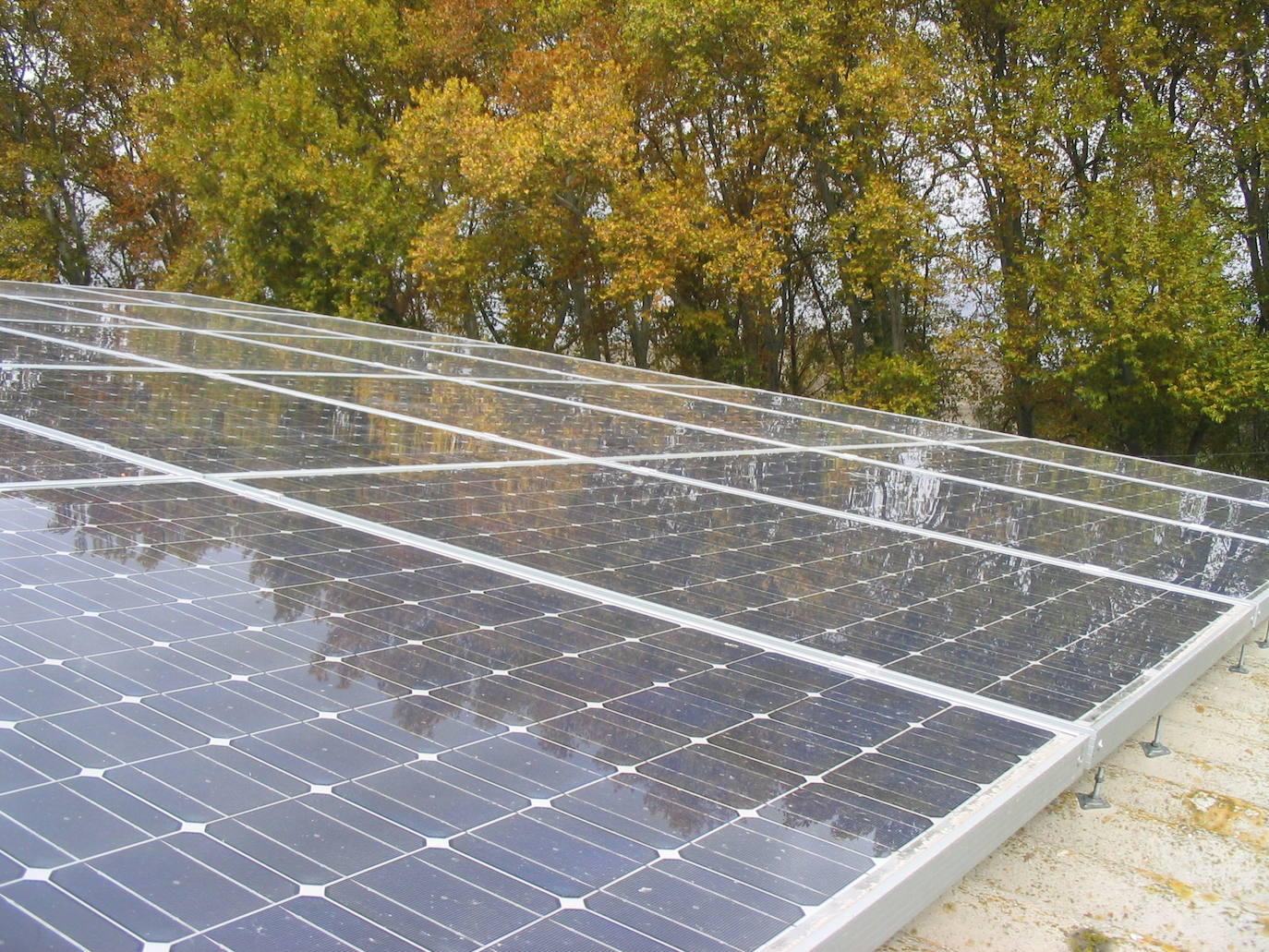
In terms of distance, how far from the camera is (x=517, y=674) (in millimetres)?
3869

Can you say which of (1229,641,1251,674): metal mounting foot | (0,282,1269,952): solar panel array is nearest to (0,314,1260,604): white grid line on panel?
(0,282,1269,952): solar panel array

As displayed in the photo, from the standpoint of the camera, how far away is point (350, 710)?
3.37 m

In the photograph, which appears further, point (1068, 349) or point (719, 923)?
point (1068, 349)

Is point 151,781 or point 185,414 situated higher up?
point 185,414

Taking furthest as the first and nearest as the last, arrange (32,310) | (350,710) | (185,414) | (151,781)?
(32,310) → (185,414) → (350,710) → (151,781)

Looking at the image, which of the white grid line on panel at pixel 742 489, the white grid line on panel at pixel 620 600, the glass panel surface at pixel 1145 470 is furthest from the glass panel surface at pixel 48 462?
the glass panel surface at pixel 1145 470

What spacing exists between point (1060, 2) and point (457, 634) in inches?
829

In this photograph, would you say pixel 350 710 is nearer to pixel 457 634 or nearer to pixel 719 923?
pixel 457 634

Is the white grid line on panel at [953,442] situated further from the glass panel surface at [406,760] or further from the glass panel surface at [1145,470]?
the glass panel surface at [406,760]

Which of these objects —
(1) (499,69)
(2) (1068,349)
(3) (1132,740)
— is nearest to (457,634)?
(3) (1132,740)

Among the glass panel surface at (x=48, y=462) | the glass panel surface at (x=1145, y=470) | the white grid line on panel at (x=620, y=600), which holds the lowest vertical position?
the white grid line on panel at (x=620, y=600)

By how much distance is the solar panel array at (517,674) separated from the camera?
2521 millimetres

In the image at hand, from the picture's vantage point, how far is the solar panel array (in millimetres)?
2521

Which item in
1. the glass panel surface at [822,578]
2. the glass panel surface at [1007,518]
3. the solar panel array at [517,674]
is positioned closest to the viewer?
the solar panel array at [517,674]
